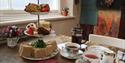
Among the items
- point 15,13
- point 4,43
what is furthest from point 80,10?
point 4,43

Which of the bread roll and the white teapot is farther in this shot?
the bread roll

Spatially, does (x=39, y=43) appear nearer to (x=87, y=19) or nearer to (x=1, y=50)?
(x=1, y=50)

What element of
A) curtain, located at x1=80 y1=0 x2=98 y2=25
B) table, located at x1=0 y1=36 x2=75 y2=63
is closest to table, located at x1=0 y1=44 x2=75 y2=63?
table, located at x1=0 y1=36 x2=75 y2=63

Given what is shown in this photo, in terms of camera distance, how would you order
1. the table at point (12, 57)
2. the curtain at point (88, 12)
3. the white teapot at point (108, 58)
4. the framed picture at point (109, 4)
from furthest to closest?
the curtain at point (88, 12), the framed picture at point (109, 4), the table at point (12, 57), the white teapot at point (108, 58)

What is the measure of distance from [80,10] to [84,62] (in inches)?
84.2

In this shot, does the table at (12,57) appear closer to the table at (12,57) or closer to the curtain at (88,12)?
the table at (12,57)

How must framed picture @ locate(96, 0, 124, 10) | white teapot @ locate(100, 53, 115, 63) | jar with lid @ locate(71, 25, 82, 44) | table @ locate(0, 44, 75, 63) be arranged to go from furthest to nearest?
framed picture @ locate(96, 0, 124, 10) → jar with lid @ locate(71, 25, 82, 44) → table @ locate(0, 44, 75, 63) → white teapot @ locate(100, 53, 115, 63)

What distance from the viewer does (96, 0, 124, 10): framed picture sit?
8.69 ft

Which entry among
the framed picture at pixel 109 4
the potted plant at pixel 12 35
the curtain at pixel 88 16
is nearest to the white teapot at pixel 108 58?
the potted plant at pixel 12 35

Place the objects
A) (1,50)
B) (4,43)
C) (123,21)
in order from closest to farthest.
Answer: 1. (1,50)
2. (4,43)
3. (123,21)

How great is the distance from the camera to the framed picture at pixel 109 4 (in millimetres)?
2648

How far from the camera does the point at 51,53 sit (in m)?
1.31

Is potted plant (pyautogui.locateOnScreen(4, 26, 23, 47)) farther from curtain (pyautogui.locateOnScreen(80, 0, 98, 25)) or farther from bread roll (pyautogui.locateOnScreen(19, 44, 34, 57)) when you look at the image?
curtain (pyautogui.locateOnScreen(80, 0, 98, 25))

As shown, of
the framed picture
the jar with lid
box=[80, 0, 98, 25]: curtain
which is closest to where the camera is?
the jar with lid
